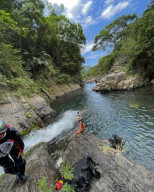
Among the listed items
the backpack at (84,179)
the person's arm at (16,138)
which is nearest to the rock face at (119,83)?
the backpack at (84,179)

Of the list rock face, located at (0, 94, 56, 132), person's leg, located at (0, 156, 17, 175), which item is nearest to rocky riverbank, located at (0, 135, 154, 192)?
person's leg, located at (0, 156, 17, 175)

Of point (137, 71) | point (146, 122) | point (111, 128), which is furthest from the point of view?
point (137, 71)

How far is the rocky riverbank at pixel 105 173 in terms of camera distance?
6.08 feet

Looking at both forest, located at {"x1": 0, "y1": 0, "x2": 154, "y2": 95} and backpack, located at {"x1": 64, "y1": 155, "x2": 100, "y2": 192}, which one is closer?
backpack, located at {"x1": 64, "y1": 155, "x2": 100, "y2": 192}

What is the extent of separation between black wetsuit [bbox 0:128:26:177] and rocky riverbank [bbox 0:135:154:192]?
639 mm

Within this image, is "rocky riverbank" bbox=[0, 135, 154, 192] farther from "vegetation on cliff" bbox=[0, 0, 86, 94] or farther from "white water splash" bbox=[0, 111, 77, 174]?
"vegetation on cliff" bbox=[0, 0, 86, 94]

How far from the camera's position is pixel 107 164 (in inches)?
97.1

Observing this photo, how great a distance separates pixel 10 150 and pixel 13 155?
23cm

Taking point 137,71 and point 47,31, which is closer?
point 137,71

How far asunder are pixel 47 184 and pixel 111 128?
4.34 m

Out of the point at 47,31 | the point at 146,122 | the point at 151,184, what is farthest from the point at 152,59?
the point at 47,31

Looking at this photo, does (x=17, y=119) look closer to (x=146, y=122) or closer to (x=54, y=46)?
(x=146, y=122)

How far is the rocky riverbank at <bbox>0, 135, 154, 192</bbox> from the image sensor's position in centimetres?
185

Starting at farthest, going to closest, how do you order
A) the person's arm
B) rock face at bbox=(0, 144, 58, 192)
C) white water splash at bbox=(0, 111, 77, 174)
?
white water splash at bbox=(0, 111, 77, 174) < rock face at bbox=(0, 144, 58, 192) < the person's arm
